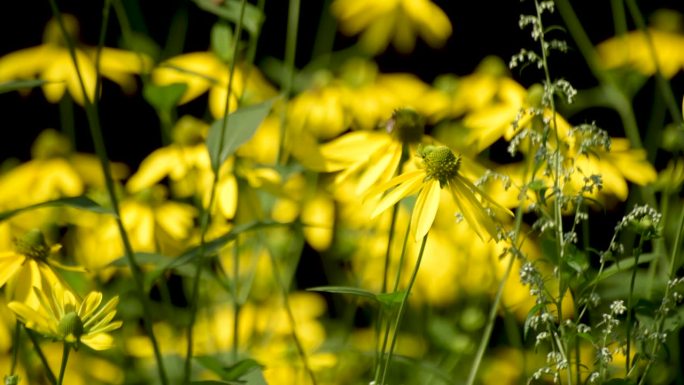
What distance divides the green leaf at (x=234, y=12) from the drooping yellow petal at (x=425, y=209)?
34 centimetres

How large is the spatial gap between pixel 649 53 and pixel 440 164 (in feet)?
3.59

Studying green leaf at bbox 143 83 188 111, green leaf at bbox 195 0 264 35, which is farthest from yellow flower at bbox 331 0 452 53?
green leaf at bbox 143 83 188 111

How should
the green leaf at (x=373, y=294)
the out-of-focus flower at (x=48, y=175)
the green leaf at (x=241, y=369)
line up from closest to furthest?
the green leaf at (x=373, y=294) < the green leaf at (x=241, y=369) < the out-of-focus flower at (x=48, y=175)

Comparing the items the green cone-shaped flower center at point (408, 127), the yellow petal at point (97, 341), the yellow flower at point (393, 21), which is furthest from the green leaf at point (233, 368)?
the yellow flower at point (393, 21)

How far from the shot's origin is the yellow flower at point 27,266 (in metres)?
1.01

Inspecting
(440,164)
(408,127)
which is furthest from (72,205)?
(408,127)

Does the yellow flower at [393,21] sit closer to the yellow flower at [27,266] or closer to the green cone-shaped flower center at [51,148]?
the green cone-shaped flower center at [51,148]

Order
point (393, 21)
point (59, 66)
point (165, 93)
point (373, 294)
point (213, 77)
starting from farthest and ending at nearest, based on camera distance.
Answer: point (393, 21), point (59, 66), point (213, 77), point (165, 93), point (373, 294)

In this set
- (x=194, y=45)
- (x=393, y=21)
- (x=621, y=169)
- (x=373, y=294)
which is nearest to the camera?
(x=373, y=294)

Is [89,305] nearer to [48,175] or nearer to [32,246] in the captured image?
[32,246]

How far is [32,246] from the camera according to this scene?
1044 mm

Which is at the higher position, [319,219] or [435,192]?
[435,192]

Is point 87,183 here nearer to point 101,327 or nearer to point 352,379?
point 352,379

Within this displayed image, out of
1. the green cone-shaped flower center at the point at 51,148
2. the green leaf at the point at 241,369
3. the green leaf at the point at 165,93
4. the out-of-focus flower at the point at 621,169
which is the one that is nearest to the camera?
the green leaf at the point at 241,369
